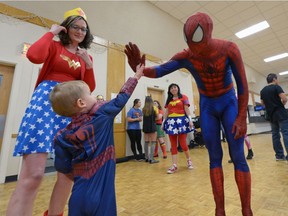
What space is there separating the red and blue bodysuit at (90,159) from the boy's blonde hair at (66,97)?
60 millimetres

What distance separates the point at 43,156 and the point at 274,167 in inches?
124

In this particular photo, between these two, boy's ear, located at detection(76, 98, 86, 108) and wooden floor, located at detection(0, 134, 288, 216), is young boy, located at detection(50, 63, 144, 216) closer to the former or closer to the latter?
boy's ear, located at detection(76, 98, 86, 108)

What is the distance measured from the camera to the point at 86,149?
76 centimetres

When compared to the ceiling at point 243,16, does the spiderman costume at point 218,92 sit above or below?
below

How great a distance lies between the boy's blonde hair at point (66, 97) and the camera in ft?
2.57

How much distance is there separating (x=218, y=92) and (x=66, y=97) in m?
0.89

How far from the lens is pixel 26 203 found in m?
0.83

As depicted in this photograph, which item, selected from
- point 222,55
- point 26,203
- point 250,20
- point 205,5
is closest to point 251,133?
point 250,20

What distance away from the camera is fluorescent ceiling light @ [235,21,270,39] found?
6168 mm

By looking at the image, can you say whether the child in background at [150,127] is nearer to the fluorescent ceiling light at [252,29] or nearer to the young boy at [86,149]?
the young boy at [86,149]

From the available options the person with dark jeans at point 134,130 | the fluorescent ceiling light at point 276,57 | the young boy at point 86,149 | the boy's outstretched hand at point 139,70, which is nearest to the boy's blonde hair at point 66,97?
the young boy at point 86,149

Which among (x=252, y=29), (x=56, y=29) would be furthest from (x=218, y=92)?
(x=252, y=29)

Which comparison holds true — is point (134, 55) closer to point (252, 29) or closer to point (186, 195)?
point (186, 195)

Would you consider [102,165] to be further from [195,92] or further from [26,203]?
[195,92]
